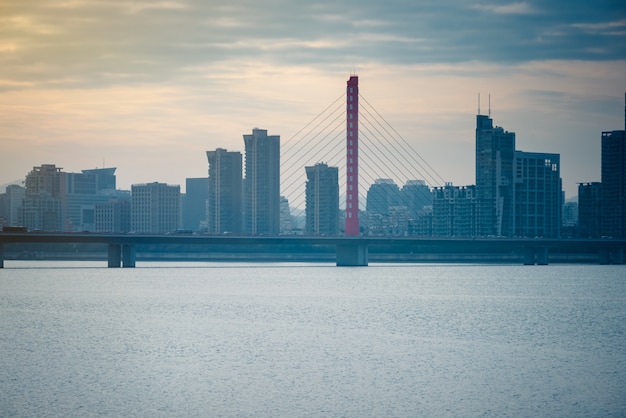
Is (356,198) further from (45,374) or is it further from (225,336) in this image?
(45,374)

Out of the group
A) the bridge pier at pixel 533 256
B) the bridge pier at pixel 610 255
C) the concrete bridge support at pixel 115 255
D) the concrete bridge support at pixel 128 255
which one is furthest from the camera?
the bridge pier at pixel 610 255

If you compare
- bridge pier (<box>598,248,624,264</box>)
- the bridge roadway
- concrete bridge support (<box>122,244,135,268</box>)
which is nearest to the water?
the bridge roadway

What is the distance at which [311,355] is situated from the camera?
1738 inches

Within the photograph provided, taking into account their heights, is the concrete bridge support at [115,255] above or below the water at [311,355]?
above

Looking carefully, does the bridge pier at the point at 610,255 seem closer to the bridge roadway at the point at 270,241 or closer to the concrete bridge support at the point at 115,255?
the bridge roadway at the point at 270,241

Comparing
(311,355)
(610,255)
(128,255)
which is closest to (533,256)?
(610,255)

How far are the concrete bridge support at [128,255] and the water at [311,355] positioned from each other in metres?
48.4

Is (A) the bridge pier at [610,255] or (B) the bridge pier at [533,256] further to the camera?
(A) the bridge pier at [610,255]

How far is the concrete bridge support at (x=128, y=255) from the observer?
431 ft

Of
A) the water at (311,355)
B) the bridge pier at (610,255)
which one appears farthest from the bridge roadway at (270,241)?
the water at (311,355)

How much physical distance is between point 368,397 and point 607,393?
7391 millimetres

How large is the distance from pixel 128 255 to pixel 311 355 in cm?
9021

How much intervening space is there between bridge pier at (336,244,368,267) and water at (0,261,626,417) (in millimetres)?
53329

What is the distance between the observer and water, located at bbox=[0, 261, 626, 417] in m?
32.8
